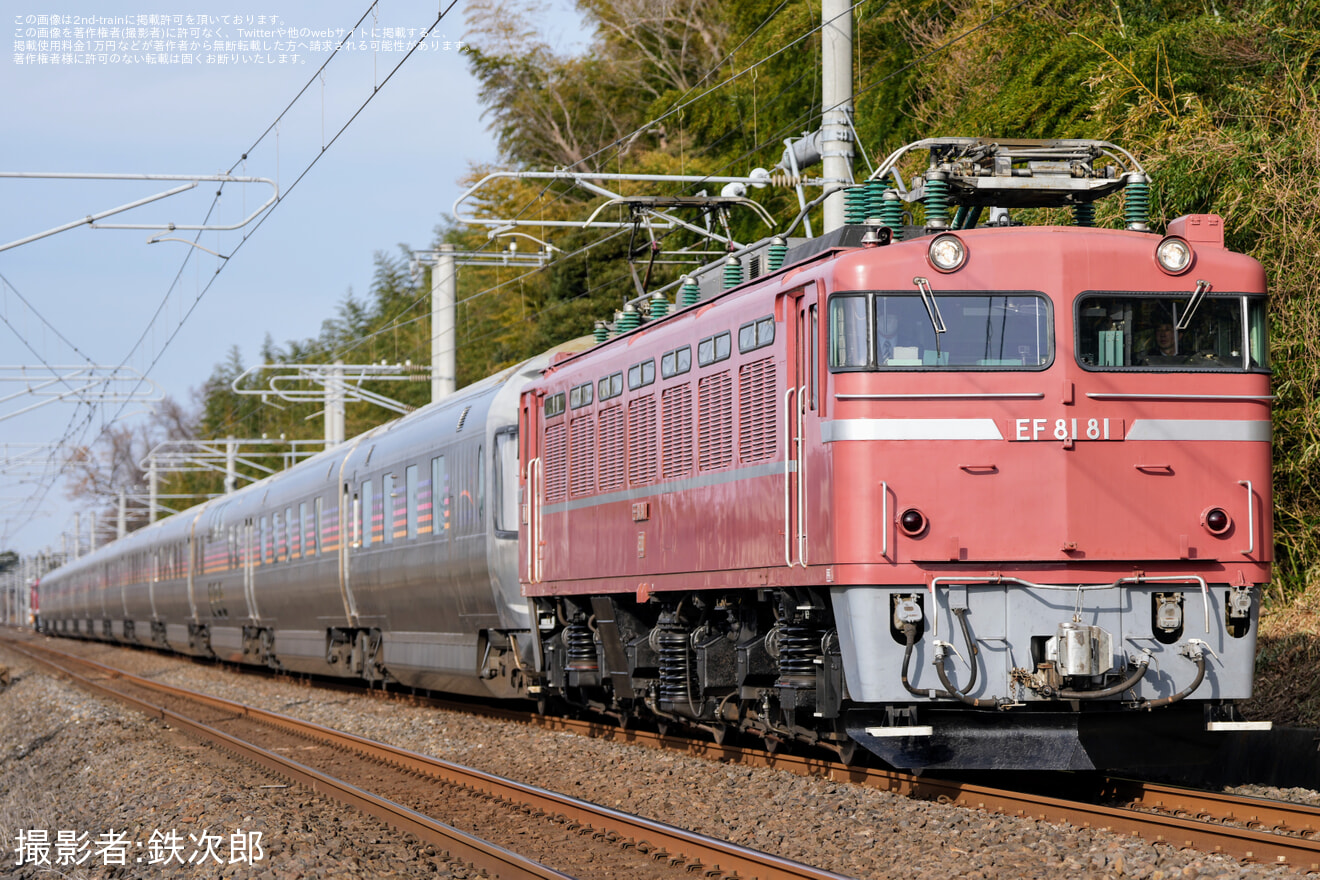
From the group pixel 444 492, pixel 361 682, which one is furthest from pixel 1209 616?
pixel 361 682

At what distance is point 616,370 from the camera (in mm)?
14039

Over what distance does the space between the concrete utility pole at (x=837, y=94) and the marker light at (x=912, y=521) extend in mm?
6796

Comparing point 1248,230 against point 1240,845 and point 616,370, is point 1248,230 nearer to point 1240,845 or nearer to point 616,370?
point 616,370

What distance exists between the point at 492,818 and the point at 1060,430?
460cm

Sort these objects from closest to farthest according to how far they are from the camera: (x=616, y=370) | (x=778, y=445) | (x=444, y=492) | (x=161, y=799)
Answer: (x=778, y=445) < (x=161, y=799) < (x=616, y=370) < (x=444, y=492)

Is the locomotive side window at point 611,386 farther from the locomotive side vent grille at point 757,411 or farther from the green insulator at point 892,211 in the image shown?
the green insulator at point 892,211

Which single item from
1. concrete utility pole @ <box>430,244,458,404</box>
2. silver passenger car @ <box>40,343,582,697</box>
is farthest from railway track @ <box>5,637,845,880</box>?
concrete utility pole @ <box>430,244,458,404</box>

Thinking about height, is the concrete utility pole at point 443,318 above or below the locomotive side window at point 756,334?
above

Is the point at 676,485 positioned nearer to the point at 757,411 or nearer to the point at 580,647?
the point at 757,411

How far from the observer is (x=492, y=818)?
36.3ft

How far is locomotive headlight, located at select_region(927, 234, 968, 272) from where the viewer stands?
33.0 ft

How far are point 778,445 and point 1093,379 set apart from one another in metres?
2.09

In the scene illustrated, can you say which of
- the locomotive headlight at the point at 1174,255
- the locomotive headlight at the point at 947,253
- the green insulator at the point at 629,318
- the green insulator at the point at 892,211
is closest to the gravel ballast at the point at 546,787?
the locomotive headlight at the point at 947,253

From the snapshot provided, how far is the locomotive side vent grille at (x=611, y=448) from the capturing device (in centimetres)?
1384
